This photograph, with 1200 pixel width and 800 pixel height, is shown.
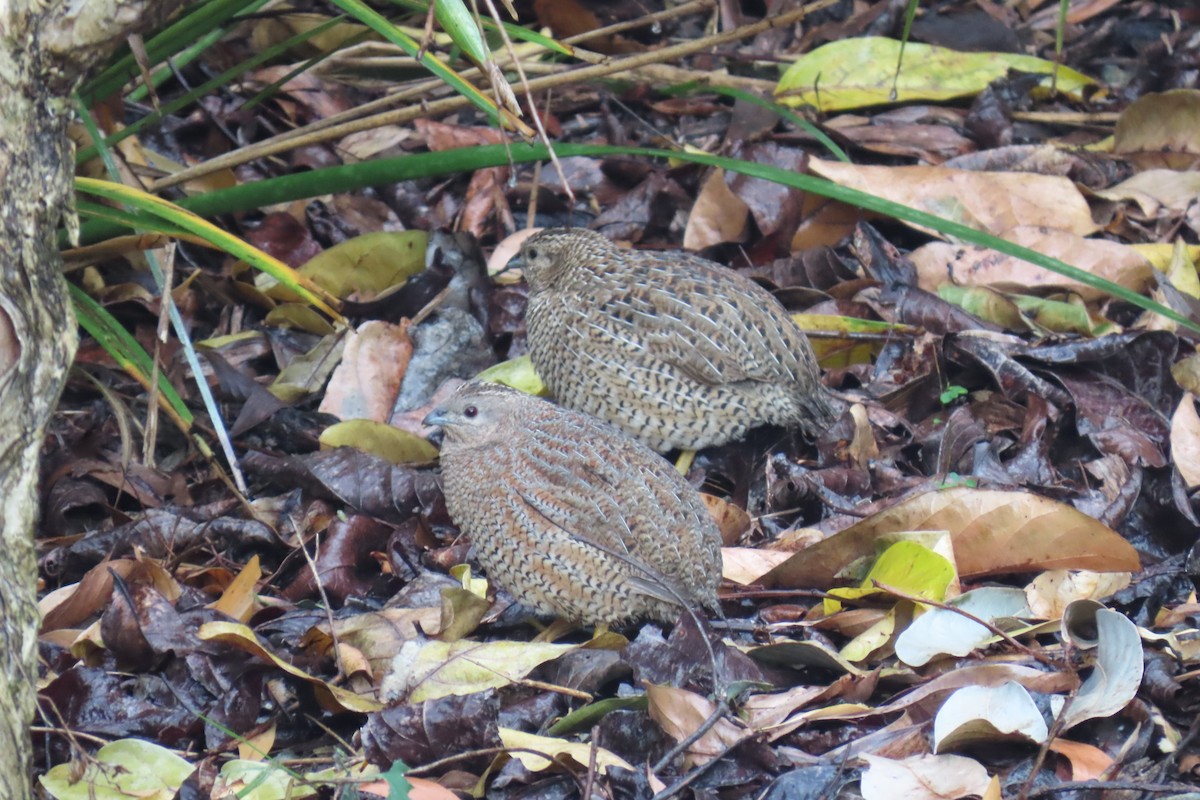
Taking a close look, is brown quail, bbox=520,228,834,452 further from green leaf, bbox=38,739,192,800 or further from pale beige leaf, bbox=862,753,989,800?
green leaf, bbox=38,739,192,800

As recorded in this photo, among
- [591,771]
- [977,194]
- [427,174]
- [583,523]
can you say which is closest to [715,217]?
[977,194]

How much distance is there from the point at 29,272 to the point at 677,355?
2726mm

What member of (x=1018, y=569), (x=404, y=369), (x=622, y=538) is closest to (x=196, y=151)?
(x=404, y=369)

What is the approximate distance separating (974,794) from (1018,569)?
1024 millimetres

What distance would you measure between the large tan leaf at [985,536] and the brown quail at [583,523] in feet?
1.08

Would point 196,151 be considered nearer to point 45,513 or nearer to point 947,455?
point 45,513

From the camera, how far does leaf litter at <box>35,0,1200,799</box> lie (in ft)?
10.8

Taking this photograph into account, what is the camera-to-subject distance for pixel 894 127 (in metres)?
6.46

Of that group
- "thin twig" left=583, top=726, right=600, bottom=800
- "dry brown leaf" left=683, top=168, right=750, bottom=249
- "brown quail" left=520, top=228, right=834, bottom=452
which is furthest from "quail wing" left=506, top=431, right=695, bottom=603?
"dry brown leaf" left=683, top=168, right=750, bottom=249

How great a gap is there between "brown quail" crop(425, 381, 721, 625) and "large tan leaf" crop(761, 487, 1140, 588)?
0.33 metres

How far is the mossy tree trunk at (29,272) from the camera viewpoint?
268 cm

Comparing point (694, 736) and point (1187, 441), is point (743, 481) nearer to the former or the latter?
point (1187, 441)

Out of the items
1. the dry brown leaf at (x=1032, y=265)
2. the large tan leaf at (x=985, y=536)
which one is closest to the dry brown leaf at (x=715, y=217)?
the dry brown leaf at (x=1032, y=265)

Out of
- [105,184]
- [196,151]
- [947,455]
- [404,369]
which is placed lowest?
[947,455]
